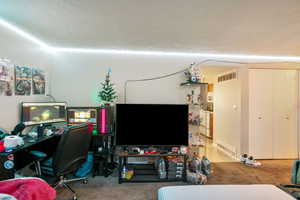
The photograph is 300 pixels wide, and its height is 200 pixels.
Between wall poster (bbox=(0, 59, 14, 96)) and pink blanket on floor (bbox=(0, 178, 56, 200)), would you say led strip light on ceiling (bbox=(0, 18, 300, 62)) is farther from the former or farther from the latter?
pink blanket on floor (bbox=(0, 178, 56, 200))

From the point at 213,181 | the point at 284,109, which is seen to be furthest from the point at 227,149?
the point at 213,181

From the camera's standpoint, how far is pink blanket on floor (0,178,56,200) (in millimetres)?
1336

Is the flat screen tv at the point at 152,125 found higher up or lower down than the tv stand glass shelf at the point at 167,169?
higher up

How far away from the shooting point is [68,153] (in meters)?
2.20

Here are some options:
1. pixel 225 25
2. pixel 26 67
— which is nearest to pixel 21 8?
pixel 26 67

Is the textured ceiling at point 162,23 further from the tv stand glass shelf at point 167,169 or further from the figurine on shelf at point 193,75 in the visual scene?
the tv stand glass shelf at point 167,169

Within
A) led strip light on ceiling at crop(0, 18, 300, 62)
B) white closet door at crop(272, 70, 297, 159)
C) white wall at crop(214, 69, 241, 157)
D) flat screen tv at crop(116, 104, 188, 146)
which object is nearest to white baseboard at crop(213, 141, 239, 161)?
white wall at crop(214, 69, 241, 157)

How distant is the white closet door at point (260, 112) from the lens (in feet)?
12.9

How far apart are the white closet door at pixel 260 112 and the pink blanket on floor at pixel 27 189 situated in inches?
151

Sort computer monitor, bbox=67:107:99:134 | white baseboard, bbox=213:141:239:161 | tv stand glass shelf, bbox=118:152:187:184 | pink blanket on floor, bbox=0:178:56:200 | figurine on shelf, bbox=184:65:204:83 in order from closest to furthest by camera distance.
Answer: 1. pink blanket on floor, bbox=0:178:56:200
2. tv stand glass shelf, bbox=118:152:187:184
3. computer monitor, bbox=67:107:99:134
4. figurine on shelf, bbox=184:65:204:83
5. white baseboard, bbox=213:141:239:161

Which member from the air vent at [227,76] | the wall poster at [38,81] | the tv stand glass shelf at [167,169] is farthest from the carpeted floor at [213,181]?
the air vent at [227,76]

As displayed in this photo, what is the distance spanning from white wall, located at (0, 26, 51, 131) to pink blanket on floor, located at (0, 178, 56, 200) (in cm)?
125

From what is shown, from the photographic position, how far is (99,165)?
312cm

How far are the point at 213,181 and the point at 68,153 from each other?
223cm
